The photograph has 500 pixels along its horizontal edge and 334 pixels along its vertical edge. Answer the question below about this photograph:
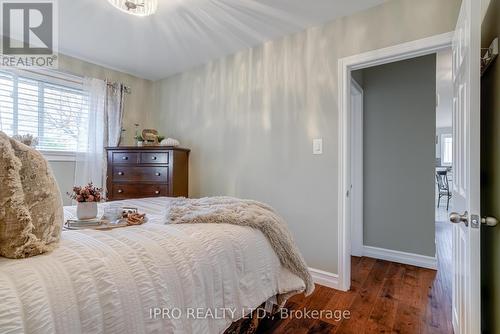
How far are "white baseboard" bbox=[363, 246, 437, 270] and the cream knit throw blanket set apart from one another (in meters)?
1.90

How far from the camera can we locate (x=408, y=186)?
9.33ft

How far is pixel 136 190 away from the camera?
3090mm

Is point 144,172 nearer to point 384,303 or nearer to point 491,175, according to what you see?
point 384,303

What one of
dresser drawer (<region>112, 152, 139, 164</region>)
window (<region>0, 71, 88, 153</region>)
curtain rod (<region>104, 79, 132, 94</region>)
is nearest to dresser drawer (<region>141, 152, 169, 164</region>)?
dresser drawer (<region>112, 152, 139, 164</region>)

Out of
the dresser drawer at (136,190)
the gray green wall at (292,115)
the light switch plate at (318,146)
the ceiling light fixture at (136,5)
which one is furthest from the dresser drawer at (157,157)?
the light switch plate at (318,146)

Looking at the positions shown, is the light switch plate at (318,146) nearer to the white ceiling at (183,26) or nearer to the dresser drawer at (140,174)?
the white ceiling at (183,26)

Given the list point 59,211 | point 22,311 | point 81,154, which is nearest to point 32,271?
point 22,311

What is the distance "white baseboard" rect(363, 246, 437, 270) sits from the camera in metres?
2.67

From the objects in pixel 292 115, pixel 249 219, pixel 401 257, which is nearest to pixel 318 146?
pixel 292 115

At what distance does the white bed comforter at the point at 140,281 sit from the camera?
63 cm

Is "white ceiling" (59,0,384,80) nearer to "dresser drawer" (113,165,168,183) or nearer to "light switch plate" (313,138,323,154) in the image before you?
"light switch plate" (313,138,323,154)

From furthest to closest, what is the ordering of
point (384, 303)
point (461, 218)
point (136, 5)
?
point (384, 303) < point (136, 5) < point (461, 218)

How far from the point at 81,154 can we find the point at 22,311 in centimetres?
303

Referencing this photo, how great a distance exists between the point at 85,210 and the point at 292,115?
1.90 m
